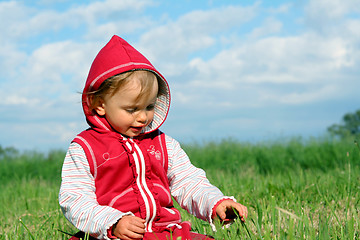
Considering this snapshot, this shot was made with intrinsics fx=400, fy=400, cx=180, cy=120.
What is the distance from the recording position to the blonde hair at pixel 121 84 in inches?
103

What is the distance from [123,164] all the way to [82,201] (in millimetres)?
348

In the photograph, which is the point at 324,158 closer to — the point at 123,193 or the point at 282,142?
the point at 282,142

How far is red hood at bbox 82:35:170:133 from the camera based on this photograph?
267cm

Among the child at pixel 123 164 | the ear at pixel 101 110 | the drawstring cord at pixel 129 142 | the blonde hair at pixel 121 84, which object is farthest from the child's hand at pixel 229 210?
the ear at pixel 101 110

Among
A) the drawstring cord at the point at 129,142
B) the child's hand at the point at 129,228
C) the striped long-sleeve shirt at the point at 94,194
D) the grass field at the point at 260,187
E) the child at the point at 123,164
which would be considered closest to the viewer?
the child's hand at the point at 129,228

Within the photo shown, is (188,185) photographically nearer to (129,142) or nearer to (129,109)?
(129,142)

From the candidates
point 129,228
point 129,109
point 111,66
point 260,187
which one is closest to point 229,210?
point 129,228

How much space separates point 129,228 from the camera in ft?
7.56

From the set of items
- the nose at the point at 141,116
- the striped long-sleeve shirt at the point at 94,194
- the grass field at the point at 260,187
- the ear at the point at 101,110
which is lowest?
the grass field at the point at 260,187

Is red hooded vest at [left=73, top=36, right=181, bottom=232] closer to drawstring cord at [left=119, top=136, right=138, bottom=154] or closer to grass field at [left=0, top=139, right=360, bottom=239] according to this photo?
drawstring cord at [left=119, top=136, right=138, bottom=154]

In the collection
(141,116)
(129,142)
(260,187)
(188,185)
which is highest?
(141,116)

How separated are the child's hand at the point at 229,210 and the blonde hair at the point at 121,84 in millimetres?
866

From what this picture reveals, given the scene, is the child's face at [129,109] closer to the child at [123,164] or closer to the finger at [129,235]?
the child at [123,164]

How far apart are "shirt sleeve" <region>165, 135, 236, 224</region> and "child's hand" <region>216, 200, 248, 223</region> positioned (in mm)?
99
